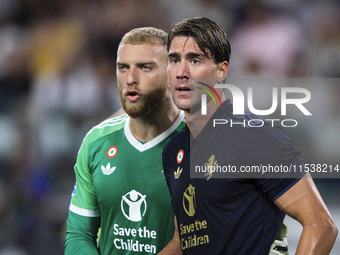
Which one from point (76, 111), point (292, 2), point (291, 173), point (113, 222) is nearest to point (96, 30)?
point (76, 111)

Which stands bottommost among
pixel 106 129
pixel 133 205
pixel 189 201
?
pixel 133 205

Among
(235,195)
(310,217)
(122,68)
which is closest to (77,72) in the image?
(122,68)

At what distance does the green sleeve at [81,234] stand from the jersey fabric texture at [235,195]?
0.88m

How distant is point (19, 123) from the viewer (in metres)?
6.36

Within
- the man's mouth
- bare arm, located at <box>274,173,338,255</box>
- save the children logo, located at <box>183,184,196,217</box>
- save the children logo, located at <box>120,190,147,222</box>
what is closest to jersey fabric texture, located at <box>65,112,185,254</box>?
save the children logo, located at <box>120,190,147,222</box>

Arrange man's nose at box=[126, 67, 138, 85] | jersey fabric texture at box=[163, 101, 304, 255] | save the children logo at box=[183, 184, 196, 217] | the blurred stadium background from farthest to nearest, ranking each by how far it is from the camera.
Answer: the blurred stadium background, man's nose at box=[126, 67, 138, 85], save the children logo at box=[183, 184, 196, 217], jersey fabric texture at box=[163, 101, 304, 255]

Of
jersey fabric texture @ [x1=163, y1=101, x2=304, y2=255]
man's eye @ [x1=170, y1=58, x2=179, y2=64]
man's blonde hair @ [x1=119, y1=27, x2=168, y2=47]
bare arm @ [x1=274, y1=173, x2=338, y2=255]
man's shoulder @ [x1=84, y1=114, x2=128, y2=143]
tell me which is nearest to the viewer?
bare arm @ [x1=274, y1=173, x2=338, y2=255]

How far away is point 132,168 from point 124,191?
0.52 feet

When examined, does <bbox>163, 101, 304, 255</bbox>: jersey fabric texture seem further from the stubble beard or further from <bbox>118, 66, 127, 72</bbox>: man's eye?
<bbox>118, 66, 127, 72</bbox>: man's eye

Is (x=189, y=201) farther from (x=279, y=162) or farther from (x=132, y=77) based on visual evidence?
(x=132, y=77)

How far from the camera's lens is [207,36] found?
266cm

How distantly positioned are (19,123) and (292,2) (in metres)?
3.64

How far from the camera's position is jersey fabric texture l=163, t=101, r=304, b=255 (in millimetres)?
2311

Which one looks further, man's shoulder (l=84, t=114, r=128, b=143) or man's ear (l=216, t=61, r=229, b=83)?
man's shoulder (l=84, t=114, r=128, b=143)
